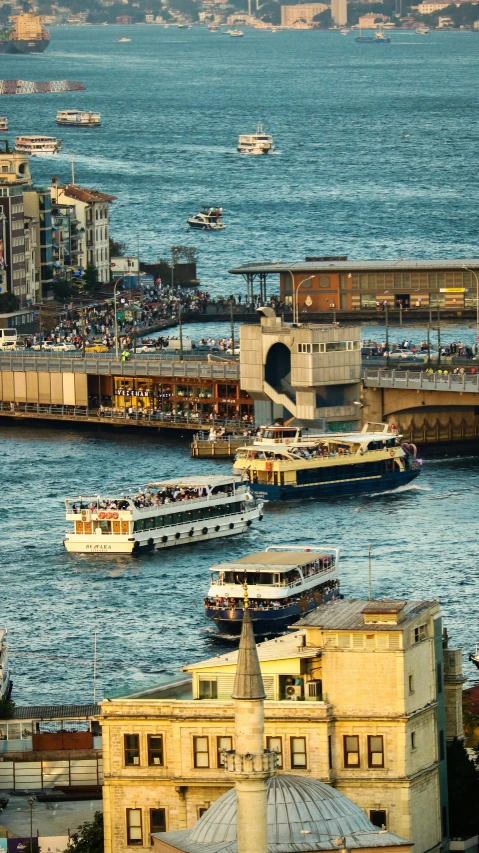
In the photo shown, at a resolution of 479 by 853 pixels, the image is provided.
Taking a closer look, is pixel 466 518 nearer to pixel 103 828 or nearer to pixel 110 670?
pixel 110 670

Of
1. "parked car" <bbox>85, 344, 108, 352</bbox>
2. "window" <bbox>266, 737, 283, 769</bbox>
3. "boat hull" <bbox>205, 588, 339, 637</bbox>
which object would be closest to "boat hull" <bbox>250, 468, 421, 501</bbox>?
"boat hull" <bbox>205, 588, 339, 637</bbox>

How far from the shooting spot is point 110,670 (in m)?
70.1

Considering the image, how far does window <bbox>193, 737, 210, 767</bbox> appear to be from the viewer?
154 ft

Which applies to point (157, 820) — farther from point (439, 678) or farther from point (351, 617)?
point (439, 678)

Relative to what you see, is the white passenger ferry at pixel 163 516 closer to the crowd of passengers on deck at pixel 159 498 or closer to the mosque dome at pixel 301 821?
the crowd of passengers on deck at pixel 159 498

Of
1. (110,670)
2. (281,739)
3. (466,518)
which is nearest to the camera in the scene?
(281,739)

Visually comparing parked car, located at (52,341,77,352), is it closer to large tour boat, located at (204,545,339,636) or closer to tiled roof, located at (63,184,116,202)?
tiled roof, located at (63,184,116,202)

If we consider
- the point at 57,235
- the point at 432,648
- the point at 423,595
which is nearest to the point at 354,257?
the point at 57,235

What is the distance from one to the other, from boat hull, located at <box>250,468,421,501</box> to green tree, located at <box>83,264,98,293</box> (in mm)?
57533

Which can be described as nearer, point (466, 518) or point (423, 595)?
point (423, 595)

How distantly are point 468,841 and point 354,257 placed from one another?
13436 centimetres

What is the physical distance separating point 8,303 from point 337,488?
49.9 m

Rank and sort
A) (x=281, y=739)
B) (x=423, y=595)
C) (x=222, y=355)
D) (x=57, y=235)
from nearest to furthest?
1. (x=281, y=739)
2. (x=423, y=595)
3. (x=222, y=355)
4. (x=57, y=235)

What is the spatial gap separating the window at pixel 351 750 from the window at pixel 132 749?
345 centimetres
